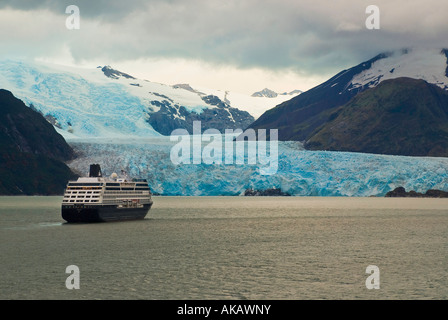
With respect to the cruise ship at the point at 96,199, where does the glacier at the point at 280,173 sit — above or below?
above

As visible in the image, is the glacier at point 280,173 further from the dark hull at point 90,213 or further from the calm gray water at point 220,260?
the calm gray water at point 220,260

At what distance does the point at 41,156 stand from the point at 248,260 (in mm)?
124114

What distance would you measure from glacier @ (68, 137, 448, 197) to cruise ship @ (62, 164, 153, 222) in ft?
175

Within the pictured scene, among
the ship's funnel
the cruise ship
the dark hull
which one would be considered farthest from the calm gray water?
the ship's funnel

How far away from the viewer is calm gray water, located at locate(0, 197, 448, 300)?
29.6 m

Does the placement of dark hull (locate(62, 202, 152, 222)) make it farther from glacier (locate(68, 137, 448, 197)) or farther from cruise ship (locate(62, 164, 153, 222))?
glacier (locate(68, 137, 448, 197))

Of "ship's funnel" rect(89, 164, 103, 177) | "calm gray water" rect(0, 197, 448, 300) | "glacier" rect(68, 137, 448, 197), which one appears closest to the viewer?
"calm gray water" rect(0, 197, 448, 300)

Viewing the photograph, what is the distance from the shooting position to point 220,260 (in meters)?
40.2

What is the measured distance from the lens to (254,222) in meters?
74.9

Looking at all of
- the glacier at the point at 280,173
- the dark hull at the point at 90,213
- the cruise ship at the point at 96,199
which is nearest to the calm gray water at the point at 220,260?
the dark hull at the point at 90,213

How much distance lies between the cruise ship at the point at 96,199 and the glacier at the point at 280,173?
53.5 metres

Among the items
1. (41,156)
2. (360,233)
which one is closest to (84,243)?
(360,233)

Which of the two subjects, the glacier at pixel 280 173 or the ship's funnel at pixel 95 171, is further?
the glacier at pixel 280 173

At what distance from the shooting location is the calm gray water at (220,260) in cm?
2956
